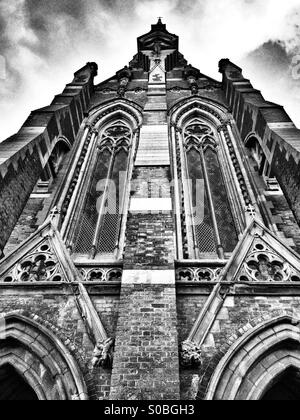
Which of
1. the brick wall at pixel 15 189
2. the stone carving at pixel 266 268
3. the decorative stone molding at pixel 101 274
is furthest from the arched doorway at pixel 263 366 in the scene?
the brick wall at pixel 15 189

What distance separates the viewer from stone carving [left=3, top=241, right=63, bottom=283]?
5.28m

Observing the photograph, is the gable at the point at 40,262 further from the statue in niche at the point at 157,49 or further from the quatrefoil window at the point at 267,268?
the statue in niche at the point at 157,49

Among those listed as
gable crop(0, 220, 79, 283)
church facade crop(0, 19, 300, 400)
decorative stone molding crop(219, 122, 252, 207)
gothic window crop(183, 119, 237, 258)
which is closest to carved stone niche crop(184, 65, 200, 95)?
gothic window crop(183, 119, 237, 258)

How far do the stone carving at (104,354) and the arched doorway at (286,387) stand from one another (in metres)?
2.06

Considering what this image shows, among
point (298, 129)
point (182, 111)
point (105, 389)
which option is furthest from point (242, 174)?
point (105, 389)

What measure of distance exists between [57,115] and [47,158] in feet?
4.91

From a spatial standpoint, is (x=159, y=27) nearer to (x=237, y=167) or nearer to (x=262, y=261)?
(x=237, y=167)

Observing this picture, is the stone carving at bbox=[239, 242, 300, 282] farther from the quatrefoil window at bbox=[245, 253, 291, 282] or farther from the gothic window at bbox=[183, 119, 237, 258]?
the gothic window at bbox=[183, 119, 237, 258]

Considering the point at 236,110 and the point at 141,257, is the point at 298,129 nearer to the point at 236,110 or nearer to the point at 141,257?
the point at 236,110

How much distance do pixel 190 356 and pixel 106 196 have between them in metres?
4.96

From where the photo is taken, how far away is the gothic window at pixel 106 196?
697 cm

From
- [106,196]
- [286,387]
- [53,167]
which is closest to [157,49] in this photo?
[53,167]

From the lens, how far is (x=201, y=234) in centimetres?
698

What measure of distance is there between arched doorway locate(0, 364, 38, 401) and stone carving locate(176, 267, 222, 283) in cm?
266
